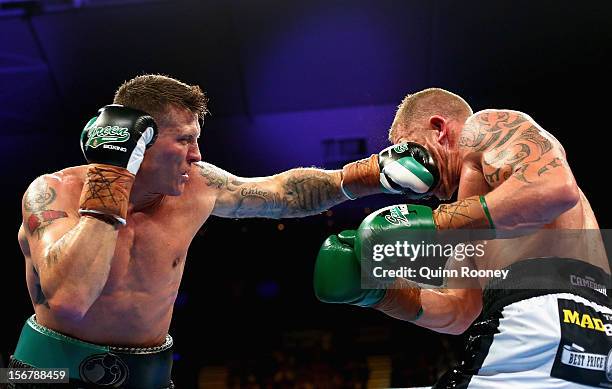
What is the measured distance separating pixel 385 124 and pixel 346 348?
2.94m

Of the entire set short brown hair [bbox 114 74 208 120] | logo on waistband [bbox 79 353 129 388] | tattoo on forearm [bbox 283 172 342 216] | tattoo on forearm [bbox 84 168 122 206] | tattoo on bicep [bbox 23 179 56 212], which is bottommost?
logo on waistband [bbox 79 353 129 388]

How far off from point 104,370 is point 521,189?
4.92 feet

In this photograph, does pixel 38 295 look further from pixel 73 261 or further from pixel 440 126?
pixel 440 126

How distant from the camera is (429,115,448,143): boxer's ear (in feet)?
8.46

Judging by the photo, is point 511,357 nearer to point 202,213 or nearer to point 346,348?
point 202,213

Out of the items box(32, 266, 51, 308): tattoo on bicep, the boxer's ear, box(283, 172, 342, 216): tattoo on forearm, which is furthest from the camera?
box(283, 172, 342, 216): tattoo on forearm

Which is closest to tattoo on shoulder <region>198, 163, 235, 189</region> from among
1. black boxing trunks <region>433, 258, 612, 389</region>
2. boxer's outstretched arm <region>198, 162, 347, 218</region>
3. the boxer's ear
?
boxer's outstretched arm <region>198, 162, 347, 218</region>

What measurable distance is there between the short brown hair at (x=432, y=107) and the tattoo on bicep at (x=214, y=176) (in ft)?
2.58

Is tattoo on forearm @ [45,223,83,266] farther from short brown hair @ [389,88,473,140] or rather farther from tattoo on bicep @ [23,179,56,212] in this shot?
short brown hair @ [389,88,473,140]

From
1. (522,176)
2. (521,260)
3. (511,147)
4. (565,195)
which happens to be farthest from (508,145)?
(521,260)

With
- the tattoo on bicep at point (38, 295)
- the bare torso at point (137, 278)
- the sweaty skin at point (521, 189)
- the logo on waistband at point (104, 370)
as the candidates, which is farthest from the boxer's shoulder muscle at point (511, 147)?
the tattoo on bicep at point (38, 295)

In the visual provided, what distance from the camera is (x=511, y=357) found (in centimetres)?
190

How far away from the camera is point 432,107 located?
265 centimetres

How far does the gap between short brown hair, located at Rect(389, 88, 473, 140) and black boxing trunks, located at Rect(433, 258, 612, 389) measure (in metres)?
0.81
